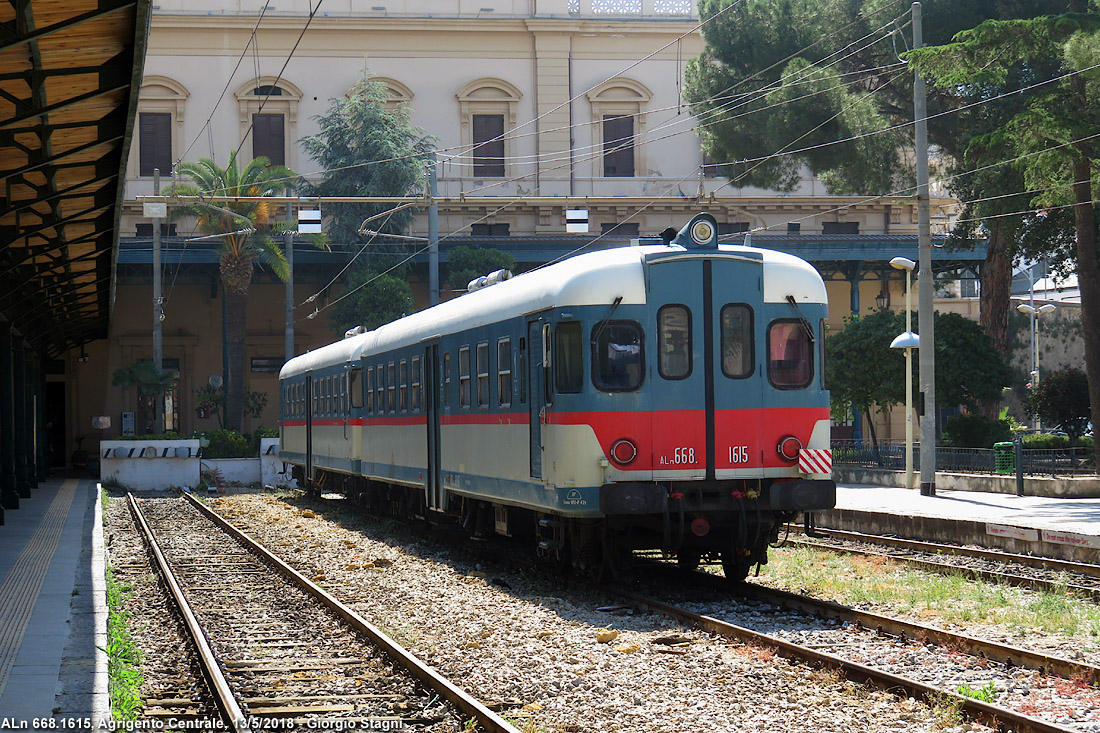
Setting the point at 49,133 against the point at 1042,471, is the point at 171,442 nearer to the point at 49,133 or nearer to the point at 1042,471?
the point at 1042,471

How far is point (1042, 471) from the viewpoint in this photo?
26328mm

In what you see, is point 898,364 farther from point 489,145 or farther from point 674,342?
point 489,145

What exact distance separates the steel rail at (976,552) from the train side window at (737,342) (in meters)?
4.32

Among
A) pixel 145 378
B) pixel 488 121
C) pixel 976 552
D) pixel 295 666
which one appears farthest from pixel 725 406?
pixel 488 121

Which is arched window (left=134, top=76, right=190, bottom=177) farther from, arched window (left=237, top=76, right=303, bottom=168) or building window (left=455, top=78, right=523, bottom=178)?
building window (left=455, top=78, right=523, bottom=178)

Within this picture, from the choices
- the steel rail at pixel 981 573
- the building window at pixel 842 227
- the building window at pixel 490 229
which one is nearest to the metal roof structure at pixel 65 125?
the steel rail at pixel 981 573

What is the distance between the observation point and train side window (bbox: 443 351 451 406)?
55.0 ft

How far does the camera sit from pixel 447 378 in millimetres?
16859

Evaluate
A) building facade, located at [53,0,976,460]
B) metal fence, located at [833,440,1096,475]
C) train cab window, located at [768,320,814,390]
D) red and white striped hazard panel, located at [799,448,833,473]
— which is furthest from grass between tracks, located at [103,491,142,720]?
building facade, located at [53,0,976,460]

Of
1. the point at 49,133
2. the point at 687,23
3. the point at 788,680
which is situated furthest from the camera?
the point at 687,23

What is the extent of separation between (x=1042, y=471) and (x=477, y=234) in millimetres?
30836

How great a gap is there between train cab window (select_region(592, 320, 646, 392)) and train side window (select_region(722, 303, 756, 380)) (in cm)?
85

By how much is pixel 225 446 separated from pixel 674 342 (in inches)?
1280

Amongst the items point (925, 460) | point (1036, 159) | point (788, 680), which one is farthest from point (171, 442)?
point (788, 680)
